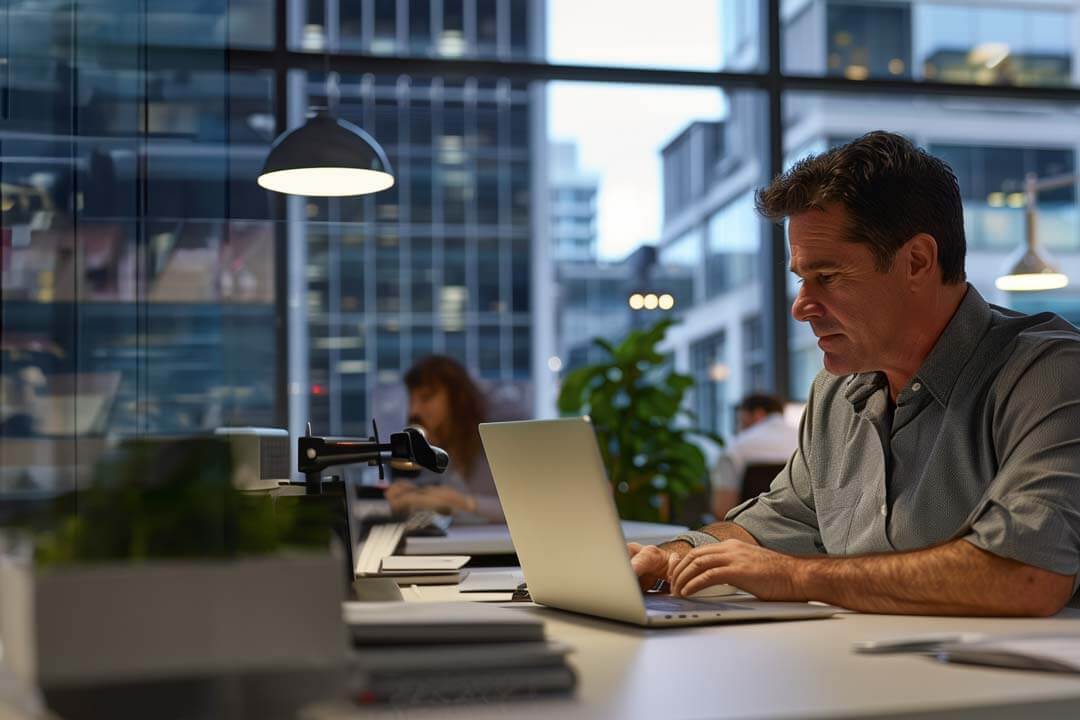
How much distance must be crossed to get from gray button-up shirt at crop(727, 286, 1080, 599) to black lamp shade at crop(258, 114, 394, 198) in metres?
2.07

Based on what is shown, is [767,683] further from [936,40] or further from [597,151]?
[936,40]

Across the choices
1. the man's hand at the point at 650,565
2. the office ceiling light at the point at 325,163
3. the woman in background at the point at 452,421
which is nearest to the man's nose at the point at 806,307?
the man's hand at the point at 650,565

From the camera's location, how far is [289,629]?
0.93 m

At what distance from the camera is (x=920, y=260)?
2074 mm

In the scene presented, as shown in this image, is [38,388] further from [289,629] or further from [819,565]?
[819,565]

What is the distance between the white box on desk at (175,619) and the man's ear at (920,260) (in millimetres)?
1400

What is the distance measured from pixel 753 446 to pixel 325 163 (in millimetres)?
2833

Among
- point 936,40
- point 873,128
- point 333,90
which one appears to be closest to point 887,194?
point 333,90

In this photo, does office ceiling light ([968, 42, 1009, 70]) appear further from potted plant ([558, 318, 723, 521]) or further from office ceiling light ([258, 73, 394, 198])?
office ceiling light ([258, 73, 394, 198])

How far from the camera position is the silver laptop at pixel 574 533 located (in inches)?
56.4

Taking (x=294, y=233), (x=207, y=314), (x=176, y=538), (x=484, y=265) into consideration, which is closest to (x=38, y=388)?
(x=207, y=314)

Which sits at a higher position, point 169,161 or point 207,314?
point 169,161

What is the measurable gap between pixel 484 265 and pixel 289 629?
586 cm

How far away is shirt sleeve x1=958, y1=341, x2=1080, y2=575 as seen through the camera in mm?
1610
